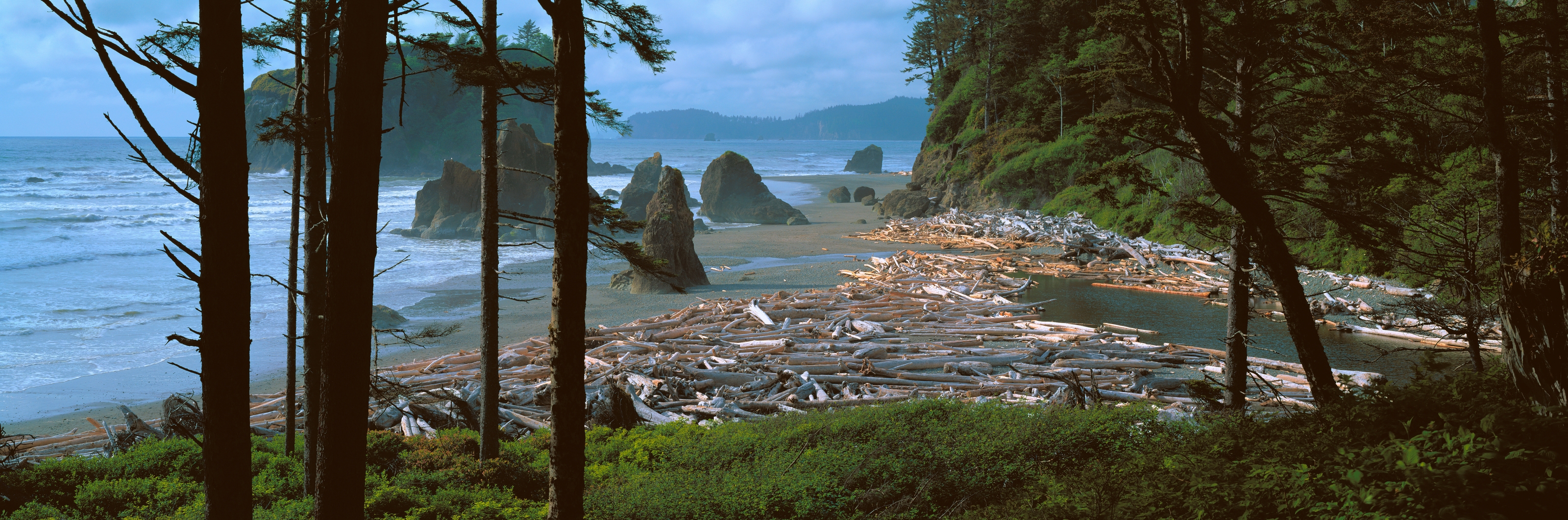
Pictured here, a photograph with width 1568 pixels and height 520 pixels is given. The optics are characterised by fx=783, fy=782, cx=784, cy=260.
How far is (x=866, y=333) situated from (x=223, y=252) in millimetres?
12268

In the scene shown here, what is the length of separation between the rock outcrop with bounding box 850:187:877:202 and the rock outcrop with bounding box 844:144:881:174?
155 feet

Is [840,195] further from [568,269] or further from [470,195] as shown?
[568,269]

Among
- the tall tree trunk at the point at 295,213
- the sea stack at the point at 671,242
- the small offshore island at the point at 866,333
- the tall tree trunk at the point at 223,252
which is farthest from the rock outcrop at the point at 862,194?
Result: the tall tree trunk at the point at 223,252

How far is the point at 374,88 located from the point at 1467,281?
8.84 m

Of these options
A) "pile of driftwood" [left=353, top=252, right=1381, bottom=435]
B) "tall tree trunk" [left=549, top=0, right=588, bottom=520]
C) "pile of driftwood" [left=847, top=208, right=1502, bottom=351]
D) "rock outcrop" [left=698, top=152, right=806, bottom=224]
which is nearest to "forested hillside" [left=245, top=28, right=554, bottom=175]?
"rock outcrop" [left=698, top=152, right=806, bottom=224]

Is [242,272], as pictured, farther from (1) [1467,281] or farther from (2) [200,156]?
(1) [1467,281]

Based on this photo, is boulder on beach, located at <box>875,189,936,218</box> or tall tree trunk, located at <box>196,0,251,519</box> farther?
boulder on beach, located at <box>875,189,936,218</box>

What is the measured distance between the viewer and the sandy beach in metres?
12.2

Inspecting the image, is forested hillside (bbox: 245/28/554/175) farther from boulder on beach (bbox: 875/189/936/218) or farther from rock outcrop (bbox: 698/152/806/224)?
boulder on beach (bbox: 875/189/936/218)

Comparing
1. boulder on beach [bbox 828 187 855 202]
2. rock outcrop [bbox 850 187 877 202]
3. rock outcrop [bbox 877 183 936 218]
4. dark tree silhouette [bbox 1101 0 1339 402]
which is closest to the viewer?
dark tree silhouette [bbox 1101 0 1339 402]

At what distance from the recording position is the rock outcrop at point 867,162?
105812 millimetres

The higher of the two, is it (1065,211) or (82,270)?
(1065,211)

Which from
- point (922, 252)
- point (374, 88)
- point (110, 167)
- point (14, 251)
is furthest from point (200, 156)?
point (110, 167)

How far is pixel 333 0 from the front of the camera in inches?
161
